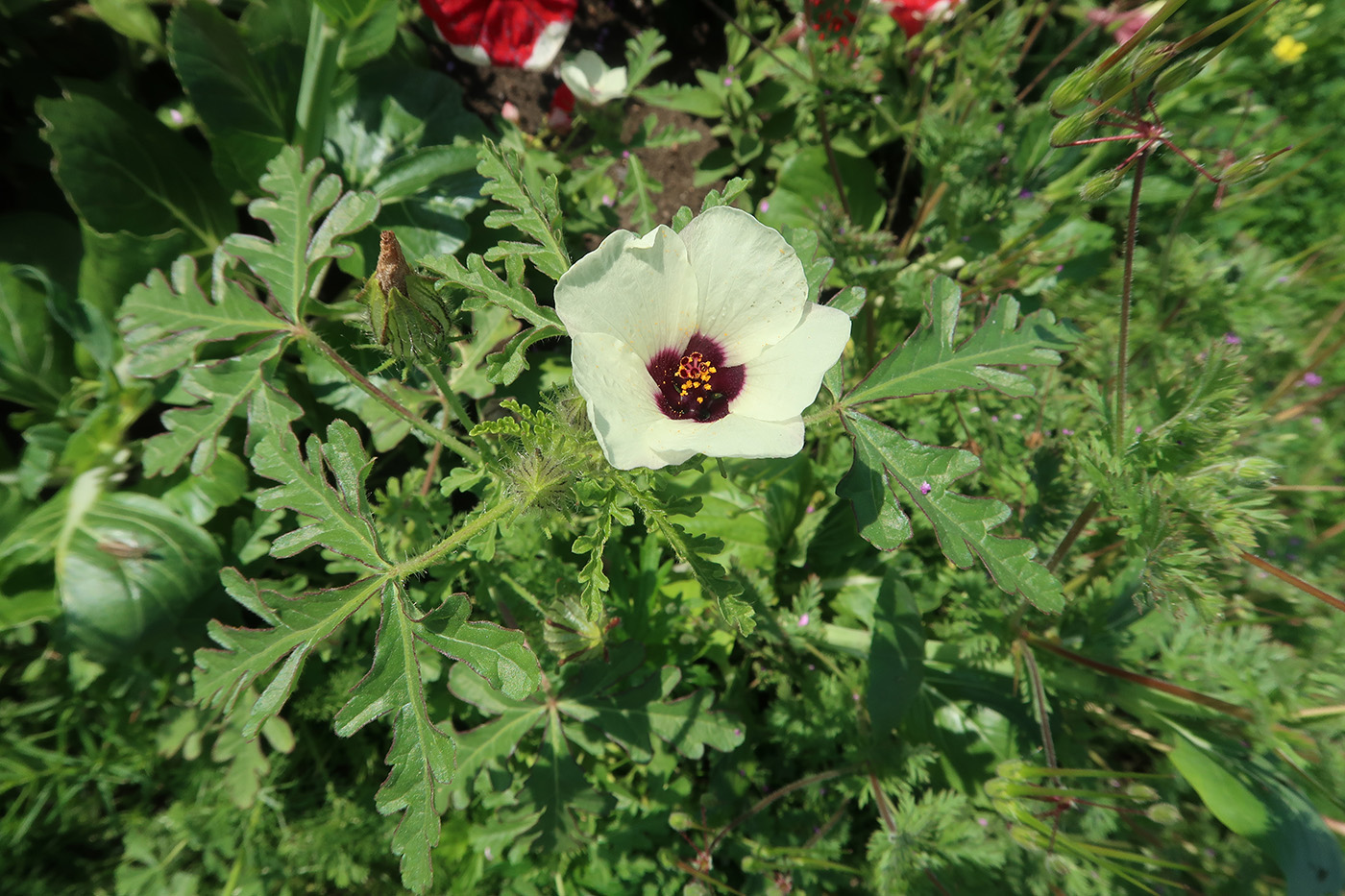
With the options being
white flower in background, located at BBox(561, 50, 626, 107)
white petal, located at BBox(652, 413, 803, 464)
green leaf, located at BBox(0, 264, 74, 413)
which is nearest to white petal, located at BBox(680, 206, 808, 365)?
white petal, located at BBox(652, 413, 803, 464)

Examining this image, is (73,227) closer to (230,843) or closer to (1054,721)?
(230,843)

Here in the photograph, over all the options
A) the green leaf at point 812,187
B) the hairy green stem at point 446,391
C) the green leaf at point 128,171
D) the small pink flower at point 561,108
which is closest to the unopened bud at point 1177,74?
the hairy green stem at point 446,391

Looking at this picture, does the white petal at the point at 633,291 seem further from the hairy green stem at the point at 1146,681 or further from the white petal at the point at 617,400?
the hairy green stem at the point at 1146,681

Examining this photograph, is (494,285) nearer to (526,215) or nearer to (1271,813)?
(526,215)

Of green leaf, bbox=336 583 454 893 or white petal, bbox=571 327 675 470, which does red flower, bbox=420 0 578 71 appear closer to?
white petal, bbox=571 327 675 470

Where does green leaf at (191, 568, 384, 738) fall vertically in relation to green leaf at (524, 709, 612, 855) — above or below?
above

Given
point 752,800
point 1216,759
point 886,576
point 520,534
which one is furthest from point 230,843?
point 1216,759
